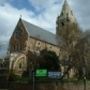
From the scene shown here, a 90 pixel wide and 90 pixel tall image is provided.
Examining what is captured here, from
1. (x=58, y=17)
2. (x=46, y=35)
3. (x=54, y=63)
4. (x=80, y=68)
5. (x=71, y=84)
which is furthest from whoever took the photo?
(x=58, y=17)

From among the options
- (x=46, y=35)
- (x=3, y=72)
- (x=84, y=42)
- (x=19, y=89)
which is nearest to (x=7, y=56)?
(x=3, y=72)

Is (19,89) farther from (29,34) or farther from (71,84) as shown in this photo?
(29,34)

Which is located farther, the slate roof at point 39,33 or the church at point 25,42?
the slate roof at point 39,33

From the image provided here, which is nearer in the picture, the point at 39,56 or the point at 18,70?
the point at 39,56

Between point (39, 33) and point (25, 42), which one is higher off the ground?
point (39, 33)

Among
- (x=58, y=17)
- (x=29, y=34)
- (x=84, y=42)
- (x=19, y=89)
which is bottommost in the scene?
(x=19, y=89)

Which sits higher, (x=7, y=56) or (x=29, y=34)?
(x=29, y=34)

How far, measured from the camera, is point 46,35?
84000mm

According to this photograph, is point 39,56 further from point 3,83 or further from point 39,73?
point 39,73

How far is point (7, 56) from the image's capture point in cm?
7169

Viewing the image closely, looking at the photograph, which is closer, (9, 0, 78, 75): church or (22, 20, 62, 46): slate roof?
(9, 0, 78, 75): church

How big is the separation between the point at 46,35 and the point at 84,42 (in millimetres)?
36008

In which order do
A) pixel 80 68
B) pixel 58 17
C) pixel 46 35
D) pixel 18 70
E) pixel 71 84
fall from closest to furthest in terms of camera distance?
pixel 71 84 → pixel 80 68 → pixel 18 70 → pixel 46 35 → pixel 58 17

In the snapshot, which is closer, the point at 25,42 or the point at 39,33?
the point at 25,42
